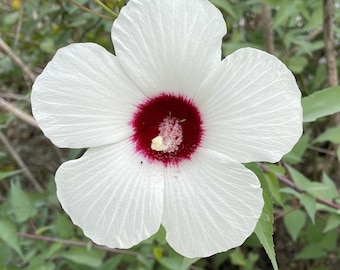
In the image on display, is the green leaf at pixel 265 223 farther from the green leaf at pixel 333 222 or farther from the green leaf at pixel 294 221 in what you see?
the green leaf at pixel 294 221

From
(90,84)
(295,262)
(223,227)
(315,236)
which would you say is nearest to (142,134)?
(90,84)

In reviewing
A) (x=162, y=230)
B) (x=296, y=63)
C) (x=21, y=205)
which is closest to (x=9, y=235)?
(x=21, y=205)

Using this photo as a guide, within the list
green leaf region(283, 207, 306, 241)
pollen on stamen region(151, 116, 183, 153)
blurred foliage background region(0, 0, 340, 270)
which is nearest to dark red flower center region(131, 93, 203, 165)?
pollen on stamen region(151, 116, 183, 153)

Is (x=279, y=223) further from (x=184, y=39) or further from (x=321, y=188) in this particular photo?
(x=184, y=39)

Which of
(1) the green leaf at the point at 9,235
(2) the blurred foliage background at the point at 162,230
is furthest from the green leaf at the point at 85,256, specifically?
(1) the green leaf at the point at 9,235

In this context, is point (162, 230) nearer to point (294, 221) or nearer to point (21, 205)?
point (21, 205)

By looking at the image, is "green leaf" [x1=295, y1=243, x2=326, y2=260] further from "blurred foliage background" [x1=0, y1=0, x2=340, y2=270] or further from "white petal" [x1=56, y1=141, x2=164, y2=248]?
"white petal" [x1=56, y1=141, x2=164, y2=248]
